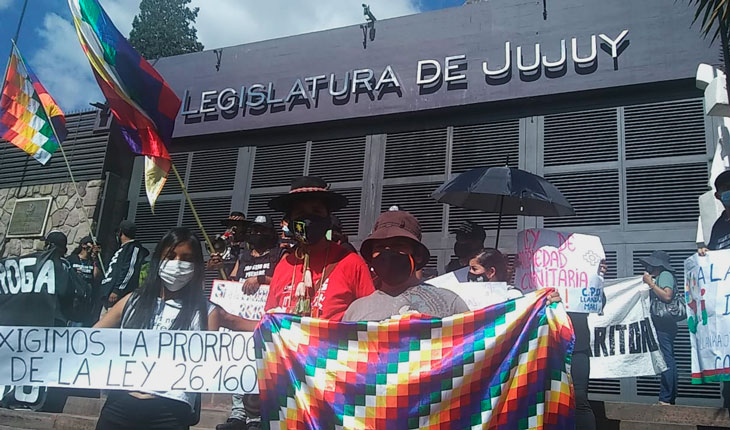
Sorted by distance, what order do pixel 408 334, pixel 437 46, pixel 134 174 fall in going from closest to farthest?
pixel 408 334
pixel 437 46
pixel 134 174

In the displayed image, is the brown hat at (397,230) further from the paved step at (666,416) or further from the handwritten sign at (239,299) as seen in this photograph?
the paved step at (666,416)

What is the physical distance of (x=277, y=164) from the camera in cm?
1009

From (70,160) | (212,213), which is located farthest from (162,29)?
(212,213)

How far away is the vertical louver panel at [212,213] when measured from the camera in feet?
33.5

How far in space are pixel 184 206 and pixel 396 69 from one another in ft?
14.0

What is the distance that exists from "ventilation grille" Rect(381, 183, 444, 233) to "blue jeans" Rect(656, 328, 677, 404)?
10.8ft

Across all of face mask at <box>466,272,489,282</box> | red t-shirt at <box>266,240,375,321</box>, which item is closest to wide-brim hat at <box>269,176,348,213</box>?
red t-shirt at <box>266,240,375,321</box>

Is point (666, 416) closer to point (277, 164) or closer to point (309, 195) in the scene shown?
point (309, 195)

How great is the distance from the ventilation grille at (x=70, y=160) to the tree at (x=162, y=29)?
2304 cm

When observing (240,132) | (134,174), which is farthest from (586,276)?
(134,174)

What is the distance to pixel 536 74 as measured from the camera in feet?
27.8

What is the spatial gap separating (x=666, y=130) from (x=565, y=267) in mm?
3689

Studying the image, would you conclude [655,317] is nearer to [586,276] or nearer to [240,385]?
[586,276]

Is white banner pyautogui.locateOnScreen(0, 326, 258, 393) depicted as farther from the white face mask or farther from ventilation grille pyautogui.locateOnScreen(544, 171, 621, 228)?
ventilation grille pyautogui.locateOnScreen(544, 171, 621, 228)
